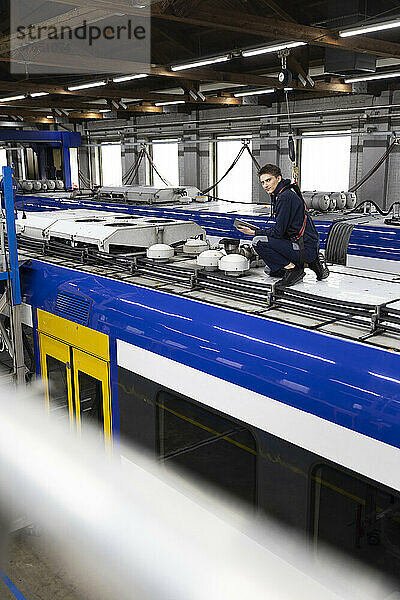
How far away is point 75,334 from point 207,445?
164cm

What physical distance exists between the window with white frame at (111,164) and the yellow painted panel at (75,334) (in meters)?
16.9

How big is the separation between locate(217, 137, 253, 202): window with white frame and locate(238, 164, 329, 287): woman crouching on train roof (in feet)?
40.5

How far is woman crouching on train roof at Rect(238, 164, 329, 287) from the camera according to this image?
448 cm

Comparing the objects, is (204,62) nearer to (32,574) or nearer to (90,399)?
(90,399)

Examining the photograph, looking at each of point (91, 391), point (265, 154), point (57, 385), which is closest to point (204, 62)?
point (57, 385)

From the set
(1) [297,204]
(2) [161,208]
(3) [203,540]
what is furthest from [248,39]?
(3) [203,540]

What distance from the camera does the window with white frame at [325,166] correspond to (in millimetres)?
14461

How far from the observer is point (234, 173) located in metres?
17.5

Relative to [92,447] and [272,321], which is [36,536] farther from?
[272,321]

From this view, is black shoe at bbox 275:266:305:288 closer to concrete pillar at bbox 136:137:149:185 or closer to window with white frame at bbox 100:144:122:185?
concrete pillar at bbox 136:137:149:185

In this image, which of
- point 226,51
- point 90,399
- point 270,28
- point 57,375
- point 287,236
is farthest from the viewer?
point 226,51

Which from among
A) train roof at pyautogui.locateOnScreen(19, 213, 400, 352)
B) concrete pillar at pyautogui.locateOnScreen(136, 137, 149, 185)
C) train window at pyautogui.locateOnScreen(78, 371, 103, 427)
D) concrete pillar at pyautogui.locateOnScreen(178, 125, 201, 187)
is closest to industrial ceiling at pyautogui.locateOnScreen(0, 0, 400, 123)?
concrete pillar at pyautogui.locateOnScreen(178, 125, 201, 187)

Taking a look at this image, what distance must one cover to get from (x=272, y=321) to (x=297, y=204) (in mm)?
1206

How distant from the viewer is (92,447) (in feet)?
15.8
